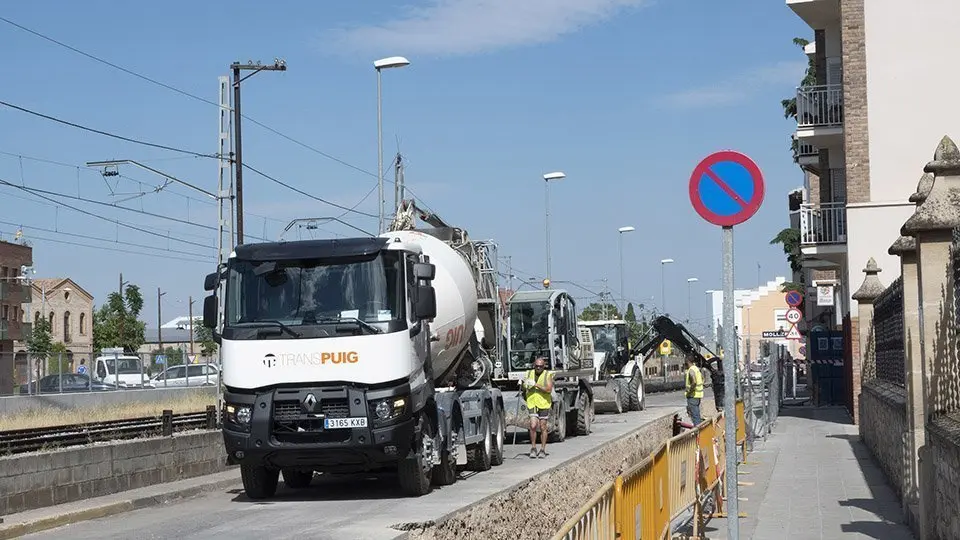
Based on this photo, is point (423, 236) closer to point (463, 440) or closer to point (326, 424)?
point (463, 440)

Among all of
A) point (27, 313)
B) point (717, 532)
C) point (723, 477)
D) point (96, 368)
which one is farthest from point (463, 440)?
point (27, 313)

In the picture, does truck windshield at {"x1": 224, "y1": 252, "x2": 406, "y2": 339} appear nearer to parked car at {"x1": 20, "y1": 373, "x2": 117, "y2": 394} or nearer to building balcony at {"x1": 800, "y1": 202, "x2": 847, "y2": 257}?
parked car at {"x1": 20, "y1": 373, "x2": 117, "y2": 394}

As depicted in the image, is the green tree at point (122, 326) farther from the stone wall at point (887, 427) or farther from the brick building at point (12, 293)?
the stone wall at point (887, 427)

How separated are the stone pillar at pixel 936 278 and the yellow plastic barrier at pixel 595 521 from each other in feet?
14.7

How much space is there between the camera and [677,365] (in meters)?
109

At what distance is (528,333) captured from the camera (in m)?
32.6

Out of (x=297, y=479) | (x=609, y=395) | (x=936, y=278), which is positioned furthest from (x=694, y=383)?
(x=609, y=395)

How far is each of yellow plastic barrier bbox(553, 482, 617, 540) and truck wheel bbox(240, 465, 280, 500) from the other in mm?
10624

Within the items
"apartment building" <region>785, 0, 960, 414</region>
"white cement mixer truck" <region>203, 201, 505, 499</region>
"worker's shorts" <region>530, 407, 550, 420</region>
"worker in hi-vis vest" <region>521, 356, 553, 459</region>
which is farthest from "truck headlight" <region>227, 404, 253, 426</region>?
"apartment building" <region>785, 0, 960, 414</region>

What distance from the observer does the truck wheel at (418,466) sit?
59.4 feet

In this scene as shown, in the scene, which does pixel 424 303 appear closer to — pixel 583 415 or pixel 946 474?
pixel 946 474

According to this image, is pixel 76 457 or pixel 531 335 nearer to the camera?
pixel 76 457

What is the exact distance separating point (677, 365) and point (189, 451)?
89.1m

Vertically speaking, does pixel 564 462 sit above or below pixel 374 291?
below
